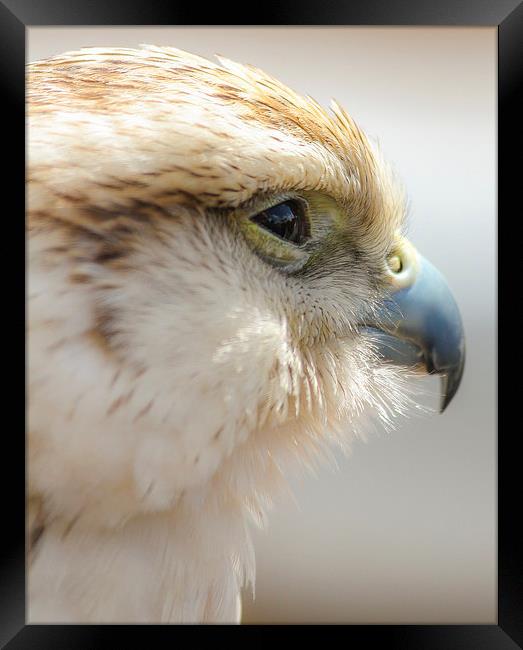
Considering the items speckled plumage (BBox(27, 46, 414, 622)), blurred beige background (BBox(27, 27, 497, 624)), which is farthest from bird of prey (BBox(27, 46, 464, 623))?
blurred beige background (BBox(27, 27, 497, 624))

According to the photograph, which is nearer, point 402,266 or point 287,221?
point 287,221

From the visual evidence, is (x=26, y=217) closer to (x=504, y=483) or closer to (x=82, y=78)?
(x=82, y=78)

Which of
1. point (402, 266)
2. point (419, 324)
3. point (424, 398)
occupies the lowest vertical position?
point (424, 398)

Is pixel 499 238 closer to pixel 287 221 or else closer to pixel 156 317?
pixel 287 221

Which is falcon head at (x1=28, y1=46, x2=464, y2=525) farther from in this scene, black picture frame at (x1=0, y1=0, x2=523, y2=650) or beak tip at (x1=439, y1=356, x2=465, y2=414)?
beak tip at (x1=439, y1=356, x2=465, y2=414)

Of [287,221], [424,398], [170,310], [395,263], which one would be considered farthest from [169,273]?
[424,398]

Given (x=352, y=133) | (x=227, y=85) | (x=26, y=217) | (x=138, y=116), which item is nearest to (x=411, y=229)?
(x=352, y=133)

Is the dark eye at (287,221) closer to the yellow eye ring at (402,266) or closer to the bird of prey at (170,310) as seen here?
the bird of prey at (170,310)
